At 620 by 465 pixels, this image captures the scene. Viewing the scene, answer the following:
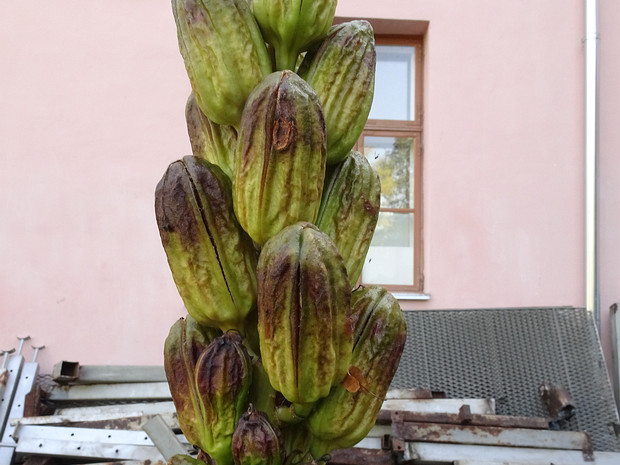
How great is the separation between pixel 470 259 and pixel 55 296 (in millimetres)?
3019

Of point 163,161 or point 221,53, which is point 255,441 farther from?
point 163,161

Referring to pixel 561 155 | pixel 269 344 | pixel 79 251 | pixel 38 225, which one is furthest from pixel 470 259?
pixel 269 344

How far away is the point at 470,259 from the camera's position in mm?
4578

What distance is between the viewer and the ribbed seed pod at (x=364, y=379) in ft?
3.35

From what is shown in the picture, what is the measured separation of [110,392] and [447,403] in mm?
2168

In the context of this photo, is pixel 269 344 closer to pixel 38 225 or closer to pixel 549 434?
pixel 549 434

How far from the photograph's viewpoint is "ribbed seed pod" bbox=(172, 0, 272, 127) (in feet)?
3.61

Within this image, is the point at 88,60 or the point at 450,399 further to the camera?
the point at 88,60

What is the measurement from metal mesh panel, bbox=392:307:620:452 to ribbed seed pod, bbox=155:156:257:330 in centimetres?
308

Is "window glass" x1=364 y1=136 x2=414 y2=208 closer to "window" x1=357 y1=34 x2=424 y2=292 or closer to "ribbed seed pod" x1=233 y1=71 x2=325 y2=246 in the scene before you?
"window" x1=357 y1=34 x2=424 y2=292

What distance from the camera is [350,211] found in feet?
3.71

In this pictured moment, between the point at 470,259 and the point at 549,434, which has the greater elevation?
the point at 470,259

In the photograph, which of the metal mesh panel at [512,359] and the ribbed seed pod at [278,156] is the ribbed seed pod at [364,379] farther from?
the metal mesh panel at [512,359]

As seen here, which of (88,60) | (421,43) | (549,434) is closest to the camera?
(549,434)
